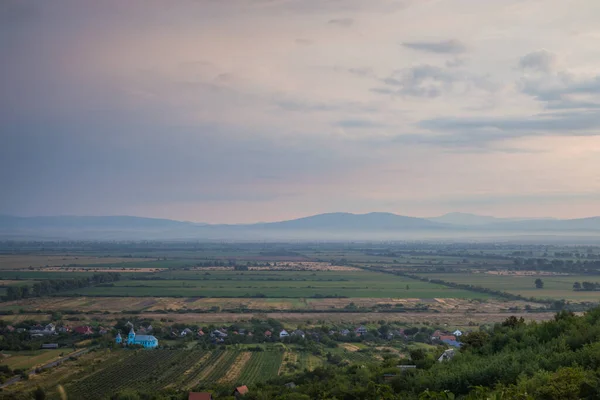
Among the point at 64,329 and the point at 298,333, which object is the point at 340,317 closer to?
the point at 298,333

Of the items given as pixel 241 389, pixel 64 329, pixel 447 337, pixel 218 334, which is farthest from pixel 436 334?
pixel 64 329

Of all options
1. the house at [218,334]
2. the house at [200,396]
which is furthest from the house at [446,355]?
the house at [218,334]

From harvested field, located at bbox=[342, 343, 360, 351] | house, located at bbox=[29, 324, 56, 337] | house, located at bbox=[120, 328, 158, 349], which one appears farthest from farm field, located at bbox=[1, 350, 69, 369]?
harvested field, located at bbox=[342, 343, 360, 351]

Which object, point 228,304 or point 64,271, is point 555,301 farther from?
point 64,271

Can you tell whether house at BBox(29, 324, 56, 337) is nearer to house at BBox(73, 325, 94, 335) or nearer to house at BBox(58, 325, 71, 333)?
house at BBox(58, 325, 71, 333)

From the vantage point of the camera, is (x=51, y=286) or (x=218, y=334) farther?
(x=51, y=286)

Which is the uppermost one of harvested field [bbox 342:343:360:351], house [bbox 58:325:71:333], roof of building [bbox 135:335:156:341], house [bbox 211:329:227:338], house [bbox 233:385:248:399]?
house [bbox 233:385:248:399]
